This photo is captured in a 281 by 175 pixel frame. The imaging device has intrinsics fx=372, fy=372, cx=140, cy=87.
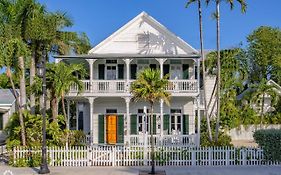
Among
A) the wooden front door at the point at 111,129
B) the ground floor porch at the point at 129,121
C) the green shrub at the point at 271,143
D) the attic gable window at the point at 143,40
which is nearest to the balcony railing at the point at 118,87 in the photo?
the ground floor porch at the point at 129,121

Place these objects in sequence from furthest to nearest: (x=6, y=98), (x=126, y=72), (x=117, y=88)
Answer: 1. (x=6, y=98)
2. (x=126, y=72)
3. (x=117, y=88)

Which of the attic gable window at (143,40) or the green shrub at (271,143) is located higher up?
the attic gable window at (143,40)

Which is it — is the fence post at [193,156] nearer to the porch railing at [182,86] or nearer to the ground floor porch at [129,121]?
the ground floor porch at [129,121]

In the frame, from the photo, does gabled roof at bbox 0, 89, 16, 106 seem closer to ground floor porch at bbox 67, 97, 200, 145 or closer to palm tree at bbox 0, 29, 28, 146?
ground floor porch at bbox 67, 97, 200, 145

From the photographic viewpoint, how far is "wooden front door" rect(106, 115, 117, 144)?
25.4 m

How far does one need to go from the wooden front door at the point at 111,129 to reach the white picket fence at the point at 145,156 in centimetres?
714

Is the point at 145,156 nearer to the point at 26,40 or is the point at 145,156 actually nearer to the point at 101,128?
the point at 101,128

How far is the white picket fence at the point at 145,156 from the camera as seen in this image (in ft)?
59.1

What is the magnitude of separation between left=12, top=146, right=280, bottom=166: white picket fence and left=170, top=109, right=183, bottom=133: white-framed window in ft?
25.2

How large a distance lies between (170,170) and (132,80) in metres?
9.33

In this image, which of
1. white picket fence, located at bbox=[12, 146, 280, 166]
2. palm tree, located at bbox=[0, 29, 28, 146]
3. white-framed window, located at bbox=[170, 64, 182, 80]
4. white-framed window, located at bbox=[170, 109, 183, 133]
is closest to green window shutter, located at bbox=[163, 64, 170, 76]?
white-framed window, located at bbox=[170, 64, 182, 80]

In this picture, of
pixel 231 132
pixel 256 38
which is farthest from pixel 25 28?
pixel 256 38

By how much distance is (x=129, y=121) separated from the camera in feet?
83.7

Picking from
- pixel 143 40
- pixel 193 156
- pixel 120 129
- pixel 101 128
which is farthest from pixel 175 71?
pixel 193 156
